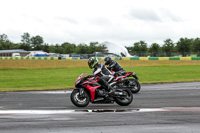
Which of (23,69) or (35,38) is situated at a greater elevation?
(35,38)

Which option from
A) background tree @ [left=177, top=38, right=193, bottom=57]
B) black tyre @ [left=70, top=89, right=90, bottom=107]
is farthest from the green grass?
background tree @ [left=177, top=38, right=193, bottom=57]

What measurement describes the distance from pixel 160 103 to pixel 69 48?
104 metres

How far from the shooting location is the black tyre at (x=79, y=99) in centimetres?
873

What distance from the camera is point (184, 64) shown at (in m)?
35.0

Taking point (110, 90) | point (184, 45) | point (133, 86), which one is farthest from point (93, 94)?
point (184, 45)

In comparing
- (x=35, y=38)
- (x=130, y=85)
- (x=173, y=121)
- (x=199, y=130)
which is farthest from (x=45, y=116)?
(x=35, y=38)

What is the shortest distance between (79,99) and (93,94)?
0.46 m

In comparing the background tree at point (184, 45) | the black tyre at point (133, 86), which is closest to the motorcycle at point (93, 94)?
the black tyre at point (133, 86)

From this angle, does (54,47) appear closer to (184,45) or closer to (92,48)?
(92,48)

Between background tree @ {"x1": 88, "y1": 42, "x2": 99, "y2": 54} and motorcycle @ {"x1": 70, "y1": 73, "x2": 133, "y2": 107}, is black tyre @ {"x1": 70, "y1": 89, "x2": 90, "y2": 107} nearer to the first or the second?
motorcycle @ {"x1": 70, "y1": 73, "x2": 133, "y2": 107}

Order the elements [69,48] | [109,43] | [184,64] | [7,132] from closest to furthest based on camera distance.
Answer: [7,132] → [184,64] → [109,43] → [69,48]

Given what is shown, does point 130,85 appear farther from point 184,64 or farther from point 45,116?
→ point 184,64

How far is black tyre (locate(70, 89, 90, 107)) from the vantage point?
8.73 meters

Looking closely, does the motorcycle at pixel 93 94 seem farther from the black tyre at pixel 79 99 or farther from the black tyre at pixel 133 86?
the black tyre at pixel 133 86
